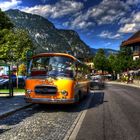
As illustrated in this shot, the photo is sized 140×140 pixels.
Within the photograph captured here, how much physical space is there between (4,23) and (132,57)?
40.2 metres

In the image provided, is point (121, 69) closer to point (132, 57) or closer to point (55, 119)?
point (132, 57)

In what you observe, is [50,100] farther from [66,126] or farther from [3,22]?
[3,22]

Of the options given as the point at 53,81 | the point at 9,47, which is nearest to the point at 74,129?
the point at 53,81

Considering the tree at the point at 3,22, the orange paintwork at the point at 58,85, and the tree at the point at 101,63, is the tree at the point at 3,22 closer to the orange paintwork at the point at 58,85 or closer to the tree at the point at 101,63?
the orange paintwork at the point at 58,85

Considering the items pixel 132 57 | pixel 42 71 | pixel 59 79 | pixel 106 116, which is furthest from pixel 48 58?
pixel 132 57

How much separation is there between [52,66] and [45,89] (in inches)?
61.0

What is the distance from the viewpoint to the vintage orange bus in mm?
17391

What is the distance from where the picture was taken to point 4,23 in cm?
6650

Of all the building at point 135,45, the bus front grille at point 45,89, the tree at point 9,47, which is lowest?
the bus front grille at point 45,89

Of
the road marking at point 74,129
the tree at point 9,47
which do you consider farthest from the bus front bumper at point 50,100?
the tree at point 9,47

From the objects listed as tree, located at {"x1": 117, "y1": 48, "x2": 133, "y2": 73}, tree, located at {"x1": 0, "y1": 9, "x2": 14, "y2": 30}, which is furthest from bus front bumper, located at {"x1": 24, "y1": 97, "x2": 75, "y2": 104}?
tree, located at {"x1": 117, "y1": 48, "x2": 133, "y2": 73}

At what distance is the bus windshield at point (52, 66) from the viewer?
18109 mm

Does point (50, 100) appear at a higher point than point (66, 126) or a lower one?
higher

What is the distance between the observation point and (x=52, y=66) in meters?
18.6
